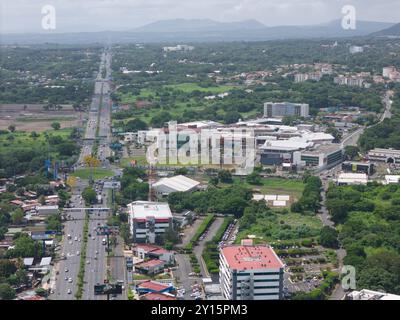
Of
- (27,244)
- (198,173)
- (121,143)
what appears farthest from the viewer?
(121,143)

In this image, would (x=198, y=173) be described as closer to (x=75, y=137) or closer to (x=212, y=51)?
(x=75, y=137)

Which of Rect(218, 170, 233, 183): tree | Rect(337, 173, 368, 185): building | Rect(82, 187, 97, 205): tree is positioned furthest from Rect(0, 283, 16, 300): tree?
Rect(337, 173, 368, 185): building

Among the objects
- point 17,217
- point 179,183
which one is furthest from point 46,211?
point 179,183

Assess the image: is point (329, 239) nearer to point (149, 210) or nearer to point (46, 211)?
point (149, 210)

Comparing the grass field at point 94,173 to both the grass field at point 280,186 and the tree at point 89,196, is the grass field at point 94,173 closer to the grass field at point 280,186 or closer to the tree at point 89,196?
the tree at point 89,196

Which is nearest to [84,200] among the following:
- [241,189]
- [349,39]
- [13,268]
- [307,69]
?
[241,189]

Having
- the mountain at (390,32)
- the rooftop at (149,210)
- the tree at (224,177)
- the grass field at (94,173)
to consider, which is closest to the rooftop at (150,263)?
the rooftop at (149,210)
